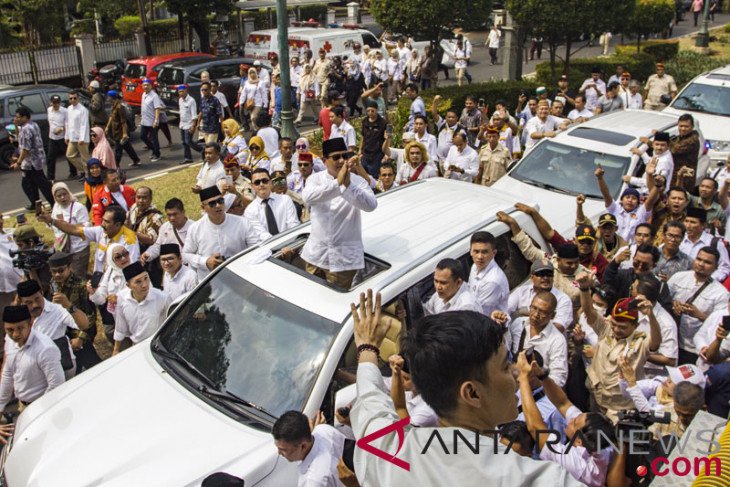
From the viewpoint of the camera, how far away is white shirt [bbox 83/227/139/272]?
7188mm

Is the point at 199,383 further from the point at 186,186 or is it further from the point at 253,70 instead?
the point at 253,70

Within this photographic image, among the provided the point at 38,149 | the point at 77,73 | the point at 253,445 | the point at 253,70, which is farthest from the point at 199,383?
the point at 77,73

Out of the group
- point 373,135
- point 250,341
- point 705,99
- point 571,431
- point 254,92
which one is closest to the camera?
point 571,431

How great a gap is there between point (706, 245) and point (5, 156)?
517 inches

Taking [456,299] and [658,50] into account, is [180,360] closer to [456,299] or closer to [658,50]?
[456,299]

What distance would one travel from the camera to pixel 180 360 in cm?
502

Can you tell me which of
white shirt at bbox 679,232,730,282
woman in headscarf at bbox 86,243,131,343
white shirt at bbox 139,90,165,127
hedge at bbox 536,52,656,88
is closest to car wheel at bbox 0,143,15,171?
white shirt at bbox 139,90,165,127

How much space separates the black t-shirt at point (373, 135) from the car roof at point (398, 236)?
3.81 m

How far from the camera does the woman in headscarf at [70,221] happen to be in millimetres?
8164

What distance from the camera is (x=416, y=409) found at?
154 inches

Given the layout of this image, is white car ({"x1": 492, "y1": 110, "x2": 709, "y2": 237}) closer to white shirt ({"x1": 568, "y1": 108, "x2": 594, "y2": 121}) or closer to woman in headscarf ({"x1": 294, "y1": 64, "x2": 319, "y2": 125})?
white shirt ({"x1": 568, "y1": 108, "x2": 594, "y2": 121})

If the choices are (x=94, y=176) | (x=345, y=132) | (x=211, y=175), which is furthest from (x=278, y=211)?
(x=345, y=132)

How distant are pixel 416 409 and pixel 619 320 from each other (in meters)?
2.07

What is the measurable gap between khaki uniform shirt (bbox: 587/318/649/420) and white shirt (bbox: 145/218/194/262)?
13.8 ft
